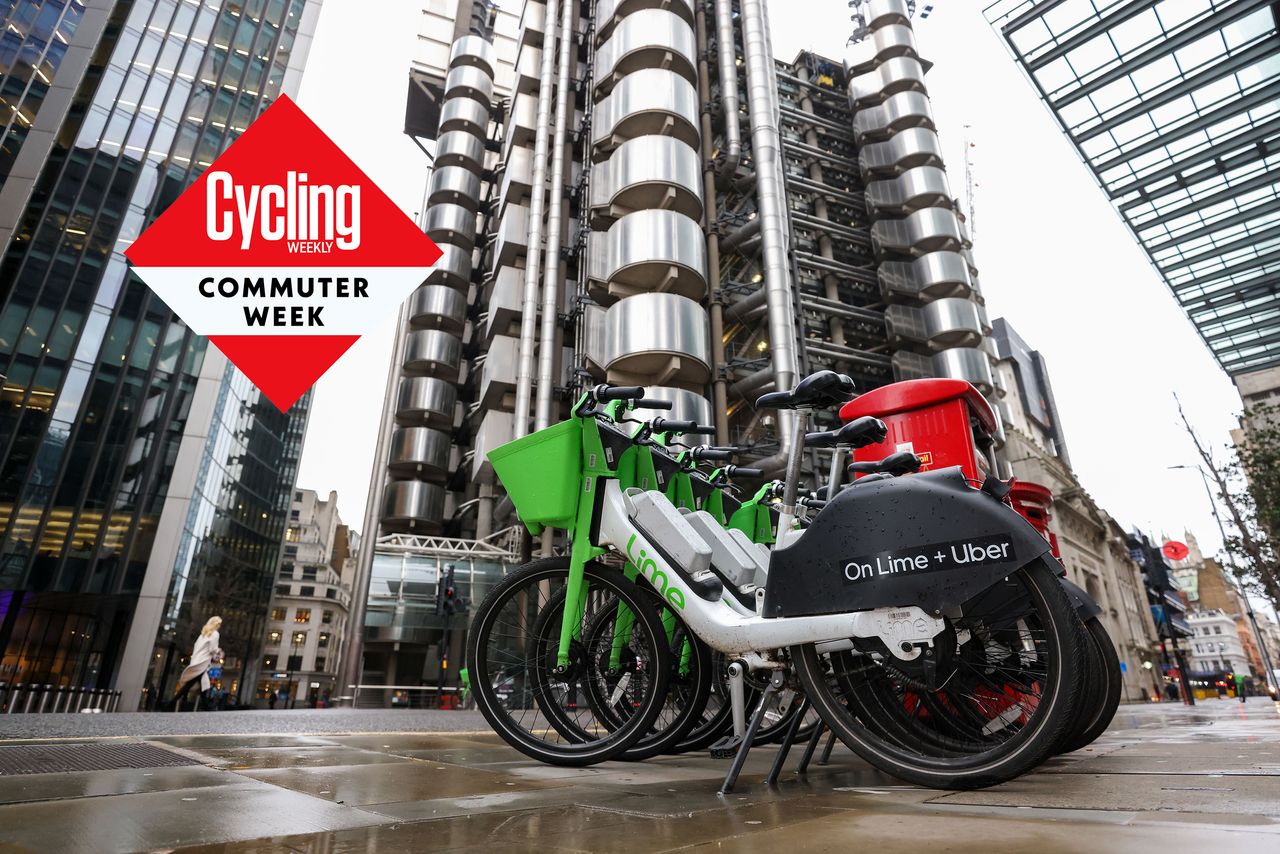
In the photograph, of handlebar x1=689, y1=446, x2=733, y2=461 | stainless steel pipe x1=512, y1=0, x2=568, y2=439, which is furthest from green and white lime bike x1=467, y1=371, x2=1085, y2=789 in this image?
stainless steel pipe x1=512, y1=0, x2=568, y2=439

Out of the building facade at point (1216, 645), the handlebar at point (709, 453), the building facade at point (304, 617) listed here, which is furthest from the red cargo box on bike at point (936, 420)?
the building facade at point (1216, 645)

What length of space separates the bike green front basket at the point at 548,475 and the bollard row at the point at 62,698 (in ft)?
69.9

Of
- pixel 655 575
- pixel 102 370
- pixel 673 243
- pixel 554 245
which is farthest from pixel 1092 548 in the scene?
pixel 102 370

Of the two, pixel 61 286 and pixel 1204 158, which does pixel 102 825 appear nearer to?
pixel 61 286

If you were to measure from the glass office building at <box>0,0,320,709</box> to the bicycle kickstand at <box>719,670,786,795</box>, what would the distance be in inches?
1250

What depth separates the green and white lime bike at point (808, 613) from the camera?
2.33 meters

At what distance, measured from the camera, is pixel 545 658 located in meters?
3.76

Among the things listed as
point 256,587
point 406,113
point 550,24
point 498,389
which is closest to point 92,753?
point 498,389

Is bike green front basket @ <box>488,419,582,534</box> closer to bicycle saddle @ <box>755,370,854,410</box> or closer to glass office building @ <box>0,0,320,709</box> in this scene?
bicycle saddle @ <box>755,370,854,410</box>

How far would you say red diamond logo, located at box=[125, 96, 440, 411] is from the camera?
7.99 m

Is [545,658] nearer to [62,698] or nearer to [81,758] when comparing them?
[81,758]

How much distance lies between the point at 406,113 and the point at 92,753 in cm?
5473

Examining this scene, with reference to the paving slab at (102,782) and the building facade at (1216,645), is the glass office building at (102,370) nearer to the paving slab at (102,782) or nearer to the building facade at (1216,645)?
the paving slab at (102,782)

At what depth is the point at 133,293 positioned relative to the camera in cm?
2998
